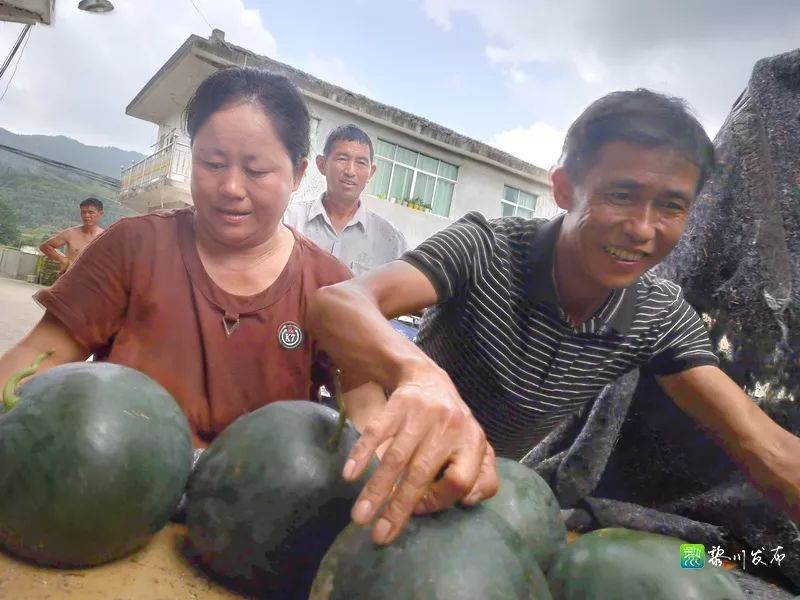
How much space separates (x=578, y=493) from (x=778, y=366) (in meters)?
0.87

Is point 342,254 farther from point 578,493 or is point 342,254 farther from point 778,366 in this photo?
point 778,366

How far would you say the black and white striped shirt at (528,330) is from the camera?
1793 mm

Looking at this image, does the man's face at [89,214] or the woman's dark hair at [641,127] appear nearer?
the woman's dark hair at [641,127]

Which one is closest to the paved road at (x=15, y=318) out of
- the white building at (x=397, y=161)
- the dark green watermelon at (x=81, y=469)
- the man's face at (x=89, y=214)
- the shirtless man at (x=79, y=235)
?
the shirtless man at (x=79, y=235)

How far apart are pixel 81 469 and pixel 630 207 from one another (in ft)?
4.20

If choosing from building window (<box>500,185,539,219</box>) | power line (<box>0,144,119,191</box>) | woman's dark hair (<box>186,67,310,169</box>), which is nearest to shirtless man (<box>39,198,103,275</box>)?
power line (<box>0,144,119,191</box>)

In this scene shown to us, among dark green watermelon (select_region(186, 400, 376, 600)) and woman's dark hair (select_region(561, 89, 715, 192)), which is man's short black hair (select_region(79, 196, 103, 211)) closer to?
woman's dark hair (select_region(561, 89, 715, 192))

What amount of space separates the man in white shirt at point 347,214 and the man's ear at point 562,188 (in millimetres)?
2040

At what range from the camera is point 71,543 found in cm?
88

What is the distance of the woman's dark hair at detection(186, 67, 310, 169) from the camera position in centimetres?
172

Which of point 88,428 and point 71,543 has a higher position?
point 88,428

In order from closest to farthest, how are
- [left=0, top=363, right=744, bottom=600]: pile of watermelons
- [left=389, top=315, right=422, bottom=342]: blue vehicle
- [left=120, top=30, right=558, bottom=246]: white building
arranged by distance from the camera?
[left=0, top=363, right=744, bottom=600]: pile of watermelons → [left=389, top=315, right=422, bottom=342]: blue vehicle → [left=120, top=30, right=558, bottom=246]: white building

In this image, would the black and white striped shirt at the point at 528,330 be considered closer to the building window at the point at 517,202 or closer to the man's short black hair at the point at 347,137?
the man's short black hair at the point at 347,137

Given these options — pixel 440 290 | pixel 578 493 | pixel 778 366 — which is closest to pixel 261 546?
pixel 440 290
